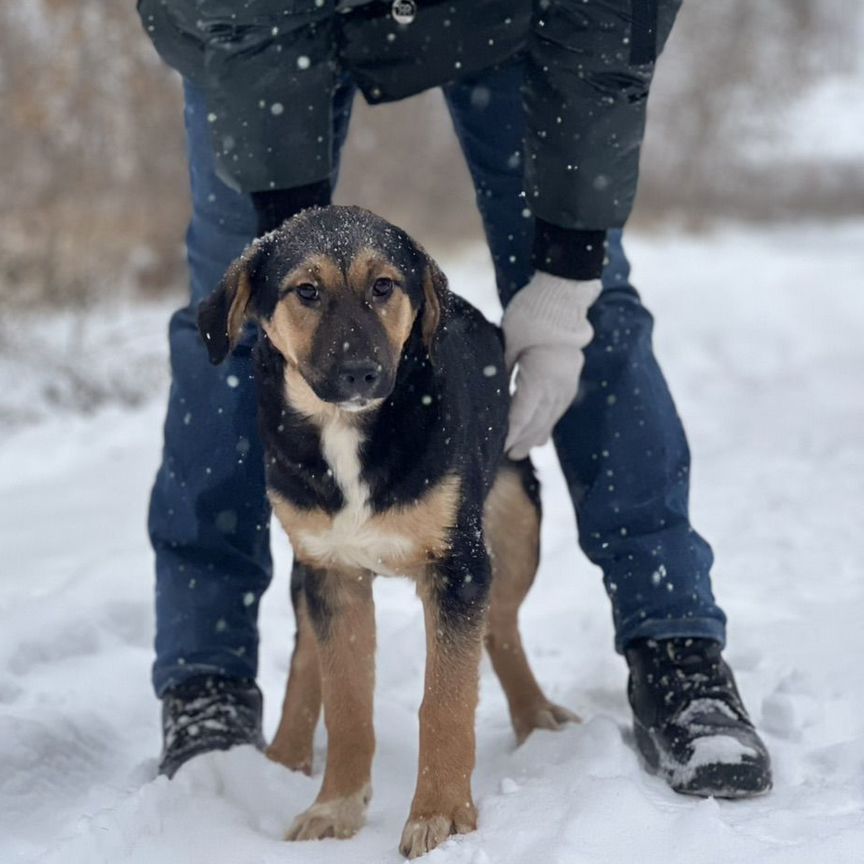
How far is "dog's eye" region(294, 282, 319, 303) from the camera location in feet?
8.66

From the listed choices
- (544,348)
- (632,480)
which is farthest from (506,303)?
(632,480)

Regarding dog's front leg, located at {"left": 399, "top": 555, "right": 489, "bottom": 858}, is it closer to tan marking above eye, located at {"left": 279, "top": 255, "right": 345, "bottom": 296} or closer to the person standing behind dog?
the person standing behind dog

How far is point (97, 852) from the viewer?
2.39m

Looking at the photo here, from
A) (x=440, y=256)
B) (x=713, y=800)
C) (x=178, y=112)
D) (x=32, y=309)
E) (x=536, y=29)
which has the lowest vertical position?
(x=440, y=256)

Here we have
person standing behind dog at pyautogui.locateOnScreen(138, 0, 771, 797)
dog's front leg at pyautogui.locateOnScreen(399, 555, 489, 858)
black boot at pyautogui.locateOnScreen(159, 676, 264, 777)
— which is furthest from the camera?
black boot at pyautogui.locateOnScreen(159, 676, 264, 777)

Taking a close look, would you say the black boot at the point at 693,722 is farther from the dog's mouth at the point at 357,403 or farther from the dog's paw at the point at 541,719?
the dog's mouth at the point at 357,403

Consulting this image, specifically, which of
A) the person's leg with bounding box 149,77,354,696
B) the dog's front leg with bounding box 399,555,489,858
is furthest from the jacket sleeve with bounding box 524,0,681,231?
the dog's front leg with bounding box 399,555,489,858

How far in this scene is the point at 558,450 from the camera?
10.8 feet

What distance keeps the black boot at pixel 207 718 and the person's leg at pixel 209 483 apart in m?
0.04

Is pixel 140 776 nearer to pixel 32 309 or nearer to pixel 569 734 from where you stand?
pixel 569 734

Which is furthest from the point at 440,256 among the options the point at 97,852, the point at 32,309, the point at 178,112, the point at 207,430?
the point at 97,852

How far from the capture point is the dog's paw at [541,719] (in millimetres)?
3178

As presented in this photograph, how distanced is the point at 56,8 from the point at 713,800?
6792 millimetres

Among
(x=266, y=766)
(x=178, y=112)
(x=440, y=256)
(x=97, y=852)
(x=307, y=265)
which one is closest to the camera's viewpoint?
(x=97, y=852)
